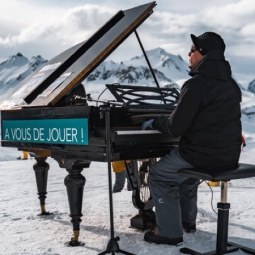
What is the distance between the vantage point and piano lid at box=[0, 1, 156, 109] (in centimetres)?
329

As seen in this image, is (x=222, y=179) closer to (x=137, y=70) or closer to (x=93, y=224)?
(x=93, y=224)

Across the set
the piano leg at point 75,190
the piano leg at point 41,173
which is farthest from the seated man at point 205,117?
the piano leg at point 41,173

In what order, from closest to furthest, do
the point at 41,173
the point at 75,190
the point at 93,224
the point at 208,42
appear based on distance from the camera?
the point at 208,42
the point at 75,190
the point at 93,224
the point at 41,173

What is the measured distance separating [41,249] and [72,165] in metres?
0.68

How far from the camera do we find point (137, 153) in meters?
2.96

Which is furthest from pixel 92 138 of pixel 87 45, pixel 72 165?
pixel 87 45

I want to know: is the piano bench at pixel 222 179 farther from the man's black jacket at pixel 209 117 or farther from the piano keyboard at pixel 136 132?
the piano keyboard at pixel 136 132

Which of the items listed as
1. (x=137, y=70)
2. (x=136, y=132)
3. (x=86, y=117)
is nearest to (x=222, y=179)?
(x=136, y=132)

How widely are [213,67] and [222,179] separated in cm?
72

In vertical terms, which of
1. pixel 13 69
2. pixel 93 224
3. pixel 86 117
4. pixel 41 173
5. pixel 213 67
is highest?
pixel 13 69

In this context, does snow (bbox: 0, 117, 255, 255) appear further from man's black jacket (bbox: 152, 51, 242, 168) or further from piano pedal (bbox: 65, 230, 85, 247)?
man's black jacket (bbox: 152, 51, 242, 168)

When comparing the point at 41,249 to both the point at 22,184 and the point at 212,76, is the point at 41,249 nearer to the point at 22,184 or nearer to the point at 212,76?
the point at 212,76

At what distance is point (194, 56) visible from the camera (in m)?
2.90

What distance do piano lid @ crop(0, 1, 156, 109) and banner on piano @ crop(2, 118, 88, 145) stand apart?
152mm
